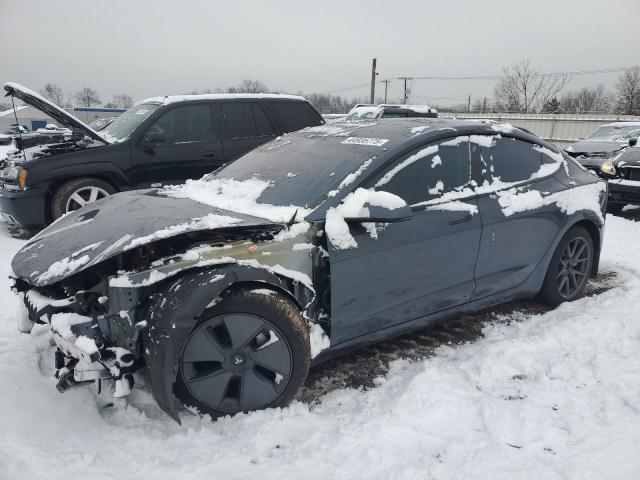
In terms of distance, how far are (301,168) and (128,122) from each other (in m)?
4.43

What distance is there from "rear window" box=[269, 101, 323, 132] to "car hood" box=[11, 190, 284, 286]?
4.27 meters

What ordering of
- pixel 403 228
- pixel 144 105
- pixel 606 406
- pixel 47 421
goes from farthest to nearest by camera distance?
pixel 144 105 < pixel 403 228 < pixel 606 406 < pixel 47 421

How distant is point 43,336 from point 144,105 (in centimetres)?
453

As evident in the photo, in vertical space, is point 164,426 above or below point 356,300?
below

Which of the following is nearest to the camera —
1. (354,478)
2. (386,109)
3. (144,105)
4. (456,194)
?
(354,478)

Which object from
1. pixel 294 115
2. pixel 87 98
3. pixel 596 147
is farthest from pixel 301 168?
pixel 87 98

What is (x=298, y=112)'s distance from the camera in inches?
286

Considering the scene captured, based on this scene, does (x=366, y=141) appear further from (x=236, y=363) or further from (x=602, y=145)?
(x=602, y=145)

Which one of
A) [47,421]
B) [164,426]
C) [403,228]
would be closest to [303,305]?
[403,228]

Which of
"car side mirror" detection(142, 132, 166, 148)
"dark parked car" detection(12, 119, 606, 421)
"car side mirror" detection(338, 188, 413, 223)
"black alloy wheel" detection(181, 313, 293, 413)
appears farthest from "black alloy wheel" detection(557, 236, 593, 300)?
"car side mirror" detection(142, 132, 166, 148)

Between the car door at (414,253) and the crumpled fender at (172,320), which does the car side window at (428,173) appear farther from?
the crumpled fender at (172,320)

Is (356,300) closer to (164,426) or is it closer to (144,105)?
(164,426)

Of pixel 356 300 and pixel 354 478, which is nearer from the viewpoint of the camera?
pixel 354 478

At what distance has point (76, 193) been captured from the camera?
589cm
